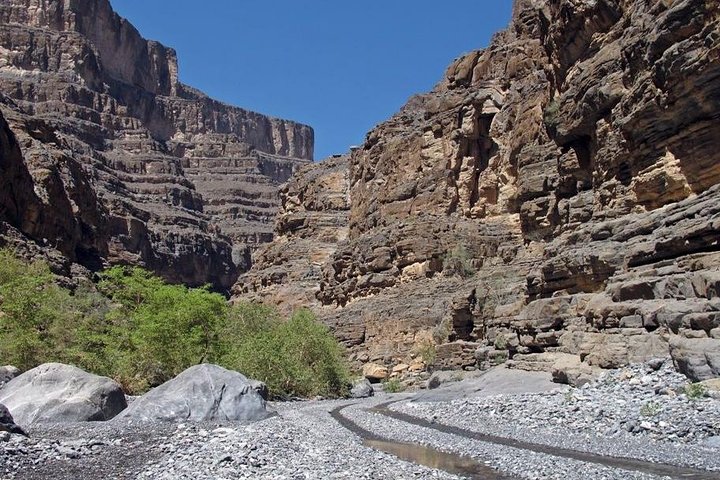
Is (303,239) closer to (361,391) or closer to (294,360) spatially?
(361,391)

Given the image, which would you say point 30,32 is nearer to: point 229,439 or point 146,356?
point 146,356

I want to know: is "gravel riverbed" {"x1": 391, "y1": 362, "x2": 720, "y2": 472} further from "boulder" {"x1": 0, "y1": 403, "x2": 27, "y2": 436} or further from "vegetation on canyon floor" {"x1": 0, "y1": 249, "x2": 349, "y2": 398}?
"vegetation on canyon floor" {"x1": 0, "y1": 249, "x2": 349, "y2": 398}

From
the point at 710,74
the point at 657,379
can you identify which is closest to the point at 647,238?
the point at 710,74

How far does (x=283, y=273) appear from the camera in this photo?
8700cm

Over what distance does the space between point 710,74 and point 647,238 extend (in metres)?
5.93

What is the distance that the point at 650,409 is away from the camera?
17.5 m

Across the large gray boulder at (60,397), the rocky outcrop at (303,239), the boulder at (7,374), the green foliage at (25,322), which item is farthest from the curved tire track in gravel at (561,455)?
the rocky outcrop at (303,239)

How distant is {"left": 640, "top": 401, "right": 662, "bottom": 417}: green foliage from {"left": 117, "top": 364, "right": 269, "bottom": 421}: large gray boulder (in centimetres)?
1061

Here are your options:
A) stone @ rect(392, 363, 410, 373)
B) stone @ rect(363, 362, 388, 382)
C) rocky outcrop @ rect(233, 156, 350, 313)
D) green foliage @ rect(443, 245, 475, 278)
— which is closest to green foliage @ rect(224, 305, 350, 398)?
stone @ rect(392, 363, 410, 373)

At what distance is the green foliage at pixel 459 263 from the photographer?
58125 millimetres

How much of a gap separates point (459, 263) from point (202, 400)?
40883 millimetres

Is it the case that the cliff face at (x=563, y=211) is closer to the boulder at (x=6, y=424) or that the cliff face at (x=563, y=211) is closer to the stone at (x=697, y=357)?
the stone at (x=697, y=357)

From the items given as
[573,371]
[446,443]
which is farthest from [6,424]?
[573,371]

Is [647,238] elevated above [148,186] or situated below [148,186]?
below
